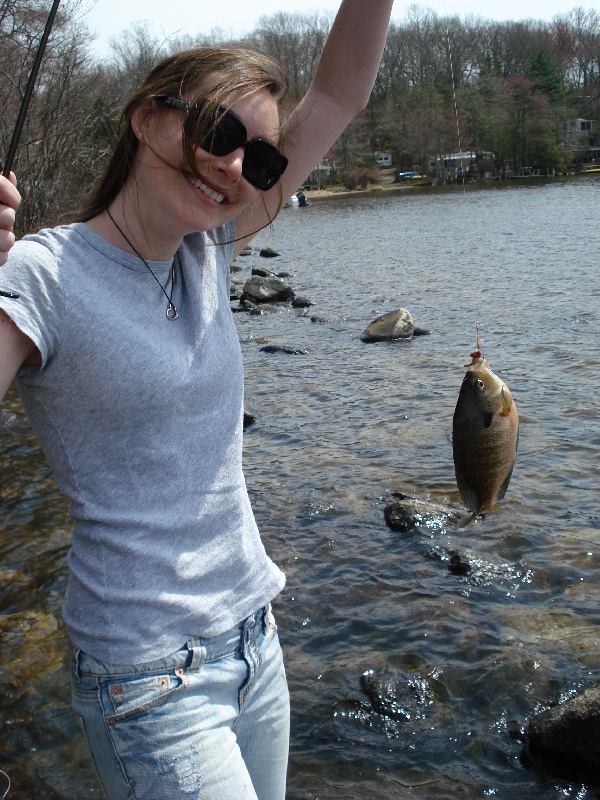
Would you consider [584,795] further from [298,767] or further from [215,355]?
[215,355]

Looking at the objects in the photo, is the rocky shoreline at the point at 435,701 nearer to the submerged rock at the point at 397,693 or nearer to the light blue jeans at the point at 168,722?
the submerged rock at the point at 397,693

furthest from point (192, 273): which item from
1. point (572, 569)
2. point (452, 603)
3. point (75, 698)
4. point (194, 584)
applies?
point (572, 569)

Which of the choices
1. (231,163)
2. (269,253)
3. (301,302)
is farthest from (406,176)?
(231,163)

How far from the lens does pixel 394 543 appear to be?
270 inches

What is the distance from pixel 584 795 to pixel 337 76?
3.67m

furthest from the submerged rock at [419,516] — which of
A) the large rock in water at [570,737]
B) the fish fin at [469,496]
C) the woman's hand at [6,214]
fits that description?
the woman's hand at [6,214]

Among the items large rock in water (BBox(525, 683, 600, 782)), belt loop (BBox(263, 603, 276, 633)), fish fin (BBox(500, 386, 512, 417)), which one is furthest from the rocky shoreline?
belt loop (BBox(263, 603, 276, 633))

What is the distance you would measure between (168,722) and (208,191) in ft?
4.07

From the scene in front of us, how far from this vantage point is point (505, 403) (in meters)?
3.41

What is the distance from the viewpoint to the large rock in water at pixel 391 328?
15.0 meters

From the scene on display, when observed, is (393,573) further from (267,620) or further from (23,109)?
(23,109)

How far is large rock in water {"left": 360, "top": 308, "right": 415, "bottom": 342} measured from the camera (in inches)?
590

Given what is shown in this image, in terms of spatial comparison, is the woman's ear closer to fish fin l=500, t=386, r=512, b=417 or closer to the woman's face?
the woman's face

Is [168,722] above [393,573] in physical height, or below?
above
